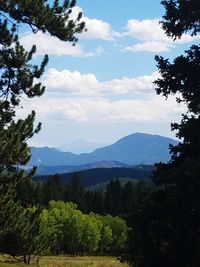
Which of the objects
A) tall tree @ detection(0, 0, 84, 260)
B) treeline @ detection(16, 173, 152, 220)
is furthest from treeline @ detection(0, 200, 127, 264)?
tall tree @ detection(0, 0, 84, 260)

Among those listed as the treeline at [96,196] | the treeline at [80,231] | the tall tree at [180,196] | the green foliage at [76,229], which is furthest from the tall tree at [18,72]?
the treeline at [96,196]

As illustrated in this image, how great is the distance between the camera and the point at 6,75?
58.1 feet

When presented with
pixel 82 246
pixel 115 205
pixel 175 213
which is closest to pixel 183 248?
pixel 175 213

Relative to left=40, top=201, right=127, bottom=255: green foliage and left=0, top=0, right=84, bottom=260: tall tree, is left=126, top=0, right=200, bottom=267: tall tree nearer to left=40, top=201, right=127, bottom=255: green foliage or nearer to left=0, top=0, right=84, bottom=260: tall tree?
left=0, top=0, right=84, bottom=260: tall tree

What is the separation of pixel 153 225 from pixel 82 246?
9532cm

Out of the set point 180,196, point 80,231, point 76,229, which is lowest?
point 80,231

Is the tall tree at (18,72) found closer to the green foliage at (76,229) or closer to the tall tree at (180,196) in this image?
the tall tree at (180,196)

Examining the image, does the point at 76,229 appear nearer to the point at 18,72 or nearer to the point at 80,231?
the point at 80,231

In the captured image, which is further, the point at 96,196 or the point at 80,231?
the point at 96,196

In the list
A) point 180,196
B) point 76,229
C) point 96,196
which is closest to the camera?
point 180,196

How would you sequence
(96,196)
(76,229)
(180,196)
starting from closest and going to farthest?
(180,196) < (76,229) < (96,196)

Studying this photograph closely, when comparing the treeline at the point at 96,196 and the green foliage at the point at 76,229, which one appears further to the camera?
the treeline at the point at 96,196

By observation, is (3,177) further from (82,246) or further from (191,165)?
(82,246)

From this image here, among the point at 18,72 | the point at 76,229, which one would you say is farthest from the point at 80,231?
the point at 18,72
